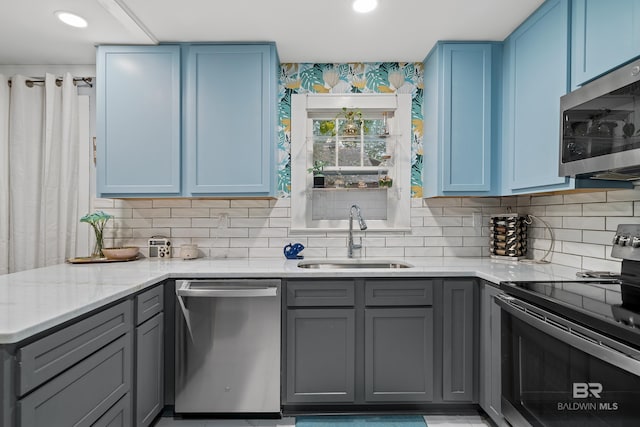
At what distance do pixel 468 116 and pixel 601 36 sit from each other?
897 mm

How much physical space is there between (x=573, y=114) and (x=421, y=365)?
4.90 feet

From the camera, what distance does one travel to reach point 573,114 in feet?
5.34

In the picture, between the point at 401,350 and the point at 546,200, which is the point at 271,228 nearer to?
the point at 401,350

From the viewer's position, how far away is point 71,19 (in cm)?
217

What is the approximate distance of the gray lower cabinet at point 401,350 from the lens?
2168 mm

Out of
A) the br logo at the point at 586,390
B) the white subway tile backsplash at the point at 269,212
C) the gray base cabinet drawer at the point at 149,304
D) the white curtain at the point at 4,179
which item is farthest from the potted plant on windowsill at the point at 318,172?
the white curtain at the point at 4,179

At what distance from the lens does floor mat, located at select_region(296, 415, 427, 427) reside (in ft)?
6.99

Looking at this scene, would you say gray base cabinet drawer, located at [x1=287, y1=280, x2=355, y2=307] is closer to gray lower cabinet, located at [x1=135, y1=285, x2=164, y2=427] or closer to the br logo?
gray lower cabinet, located at [x1=135, y1=285, x2=164, y2=427]

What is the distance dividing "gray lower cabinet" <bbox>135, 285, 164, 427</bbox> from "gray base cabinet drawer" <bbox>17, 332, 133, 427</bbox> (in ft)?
0.35

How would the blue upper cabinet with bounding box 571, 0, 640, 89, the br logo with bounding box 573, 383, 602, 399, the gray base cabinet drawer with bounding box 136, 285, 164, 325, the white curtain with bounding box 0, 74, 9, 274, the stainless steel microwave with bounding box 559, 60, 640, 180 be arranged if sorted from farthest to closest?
the white curtain with bounding box 0, 74, 9, 274 → the gray base cabinet drawer with bounding box 136, 285, 164, 325 → the blue upper cabinet with bounding box 571, 0, 640, 89 → the stainless steel microwave with bounding box 559, 60, 640, 180 → the br logo with bounding box 573, 383, 602, 399

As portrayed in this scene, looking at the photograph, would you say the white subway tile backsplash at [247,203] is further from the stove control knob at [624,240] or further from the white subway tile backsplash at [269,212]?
the stove control knob at [624,240]

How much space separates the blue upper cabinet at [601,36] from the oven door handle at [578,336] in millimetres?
1048

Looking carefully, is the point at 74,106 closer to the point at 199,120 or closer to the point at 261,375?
the point at 199,120

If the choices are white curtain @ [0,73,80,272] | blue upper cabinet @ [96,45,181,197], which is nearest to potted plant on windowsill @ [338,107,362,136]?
blue upper cabinet @ [96,45,181,197]
